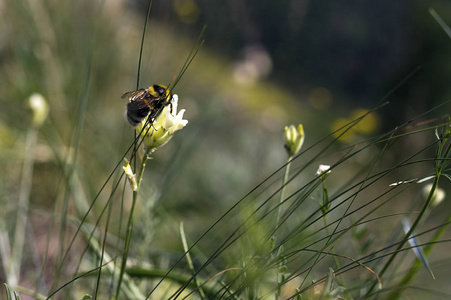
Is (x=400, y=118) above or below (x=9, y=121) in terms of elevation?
above

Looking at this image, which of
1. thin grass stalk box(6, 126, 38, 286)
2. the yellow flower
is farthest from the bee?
thin grass stalk box(6, 126, 38, 286)

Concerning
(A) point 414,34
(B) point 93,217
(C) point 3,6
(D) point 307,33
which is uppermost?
(D) point 307,33

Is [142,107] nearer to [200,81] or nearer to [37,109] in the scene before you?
[37,109]

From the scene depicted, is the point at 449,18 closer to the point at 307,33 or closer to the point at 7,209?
the point at 307,33

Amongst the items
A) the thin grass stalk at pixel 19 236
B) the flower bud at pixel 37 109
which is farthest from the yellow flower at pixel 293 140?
the flower bud at pixel 37 109

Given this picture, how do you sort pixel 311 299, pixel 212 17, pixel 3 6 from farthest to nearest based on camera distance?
pixel 212 17 → pixel 3 6 → pixel 311 299

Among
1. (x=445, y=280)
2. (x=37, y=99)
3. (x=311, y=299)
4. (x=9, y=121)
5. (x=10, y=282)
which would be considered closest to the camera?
(x=311, y=299)

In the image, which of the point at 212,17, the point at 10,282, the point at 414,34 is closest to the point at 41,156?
the point at 10,282
